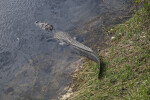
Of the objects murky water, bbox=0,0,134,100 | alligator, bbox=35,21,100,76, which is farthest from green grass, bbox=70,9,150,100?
murky water, bbox=0,0,134,100

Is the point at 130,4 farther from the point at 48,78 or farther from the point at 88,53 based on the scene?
the point at 48,78

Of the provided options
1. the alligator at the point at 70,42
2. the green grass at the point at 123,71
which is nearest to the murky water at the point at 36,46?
the alligator at the point at 70,42

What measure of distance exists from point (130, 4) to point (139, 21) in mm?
1933

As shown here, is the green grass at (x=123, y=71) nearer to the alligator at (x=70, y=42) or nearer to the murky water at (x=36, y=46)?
the alligator at (x=70, y=42)

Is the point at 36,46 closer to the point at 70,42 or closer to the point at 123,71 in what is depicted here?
the point at 70,42

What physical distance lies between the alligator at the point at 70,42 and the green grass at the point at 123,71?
0.96 ft

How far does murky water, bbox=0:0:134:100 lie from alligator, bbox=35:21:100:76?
249 mm

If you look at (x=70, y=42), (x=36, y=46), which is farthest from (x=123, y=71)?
(x=36, y=46)

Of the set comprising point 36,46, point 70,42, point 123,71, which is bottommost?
point 123,71

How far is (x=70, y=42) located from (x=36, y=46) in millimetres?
1513

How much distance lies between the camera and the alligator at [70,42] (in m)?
6.01

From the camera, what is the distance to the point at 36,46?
762 centimetres

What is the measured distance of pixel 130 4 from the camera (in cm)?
809

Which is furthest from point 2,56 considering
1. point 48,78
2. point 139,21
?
point 139,21
